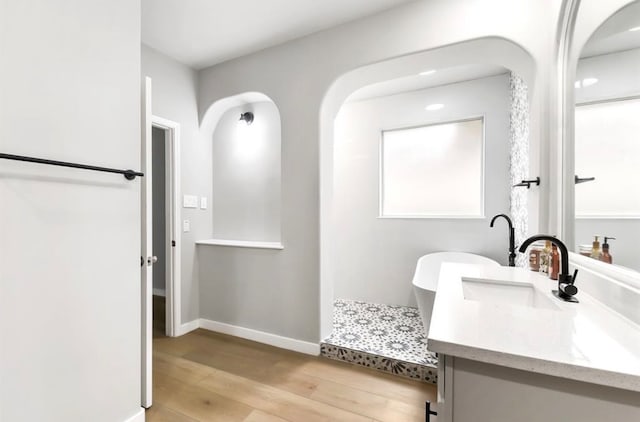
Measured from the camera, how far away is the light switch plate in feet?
9.42

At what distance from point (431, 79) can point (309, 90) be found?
150 centimetres

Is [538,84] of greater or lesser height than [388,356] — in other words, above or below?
above

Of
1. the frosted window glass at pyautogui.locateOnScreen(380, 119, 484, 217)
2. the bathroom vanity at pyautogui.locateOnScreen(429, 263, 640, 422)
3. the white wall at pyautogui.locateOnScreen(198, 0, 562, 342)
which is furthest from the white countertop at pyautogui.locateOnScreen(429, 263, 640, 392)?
the frosted window glass at pyautogui.locateOnScreen(380, 119, 484, 217)

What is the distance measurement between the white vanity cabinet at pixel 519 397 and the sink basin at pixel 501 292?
0.61 m

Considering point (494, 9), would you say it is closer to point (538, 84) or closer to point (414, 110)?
point (538, 84)

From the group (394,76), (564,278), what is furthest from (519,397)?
(394,76)

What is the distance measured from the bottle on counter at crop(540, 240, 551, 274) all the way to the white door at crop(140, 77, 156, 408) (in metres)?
2.23

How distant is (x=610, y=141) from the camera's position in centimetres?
103

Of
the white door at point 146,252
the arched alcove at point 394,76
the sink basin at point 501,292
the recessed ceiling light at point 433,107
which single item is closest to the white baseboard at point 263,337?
the arched alcove at point 394,76
